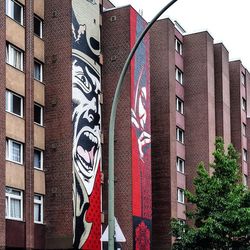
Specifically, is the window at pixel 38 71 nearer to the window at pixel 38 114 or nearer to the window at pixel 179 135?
the window at pixel 38 114

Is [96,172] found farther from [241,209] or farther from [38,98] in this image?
[241,209]

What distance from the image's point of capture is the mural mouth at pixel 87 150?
114 ft

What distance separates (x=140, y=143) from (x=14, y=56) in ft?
33.3

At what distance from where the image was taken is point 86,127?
35719 millimetres

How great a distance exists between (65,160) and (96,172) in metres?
2.60

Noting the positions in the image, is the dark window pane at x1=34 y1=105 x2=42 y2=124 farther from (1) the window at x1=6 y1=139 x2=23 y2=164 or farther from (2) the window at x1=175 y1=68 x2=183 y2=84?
(2) the window at x1=175 y1=68 x2=183 y2=84

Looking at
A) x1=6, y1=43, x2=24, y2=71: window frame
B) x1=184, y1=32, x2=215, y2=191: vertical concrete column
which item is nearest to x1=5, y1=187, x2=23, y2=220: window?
x1=6, y1=43, x2=24, y2=71: window frame

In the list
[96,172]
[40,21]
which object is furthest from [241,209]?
[40,21]

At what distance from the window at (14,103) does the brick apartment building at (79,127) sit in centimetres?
7

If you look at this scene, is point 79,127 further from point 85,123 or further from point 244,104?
point 244,104

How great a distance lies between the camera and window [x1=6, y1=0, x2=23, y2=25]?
3238 cm

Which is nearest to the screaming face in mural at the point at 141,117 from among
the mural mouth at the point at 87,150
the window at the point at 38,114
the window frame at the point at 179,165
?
the mural mouth at the point at 87,150

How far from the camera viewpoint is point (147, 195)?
3966 cm

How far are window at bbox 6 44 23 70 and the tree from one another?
10.3 metres
